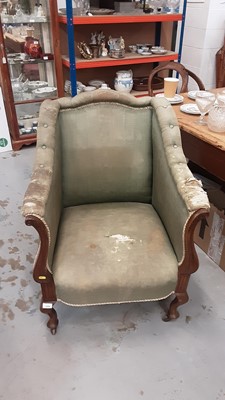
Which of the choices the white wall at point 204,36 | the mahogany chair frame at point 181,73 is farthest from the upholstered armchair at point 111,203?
the white wall at point 204,36

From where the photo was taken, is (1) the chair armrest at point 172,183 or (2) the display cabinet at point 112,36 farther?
(2) the display cabinet at point 112,36

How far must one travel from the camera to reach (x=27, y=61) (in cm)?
283

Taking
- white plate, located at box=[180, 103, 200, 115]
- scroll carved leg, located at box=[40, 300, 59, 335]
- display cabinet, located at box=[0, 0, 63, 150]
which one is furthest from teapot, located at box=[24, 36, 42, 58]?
scroll carved leg, located at box=[40, 300, 59, 335]

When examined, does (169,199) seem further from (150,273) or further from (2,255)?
(2,255)

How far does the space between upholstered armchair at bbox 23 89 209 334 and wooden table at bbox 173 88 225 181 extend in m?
0.21

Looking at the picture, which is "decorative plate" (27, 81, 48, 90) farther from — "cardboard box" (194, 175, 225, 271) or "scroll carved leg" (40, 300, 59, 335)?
"scroll carved leg" (40, 300, 59, 335)

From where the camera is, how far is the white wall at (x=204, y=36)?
321 cm

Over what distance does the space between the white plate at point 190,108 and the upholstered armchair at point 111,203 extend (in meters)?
0.36

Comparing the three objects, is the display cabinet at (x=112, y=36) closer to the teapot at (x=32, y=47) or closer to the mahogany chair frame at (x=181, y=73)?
the teapot at (x=32, y=47)

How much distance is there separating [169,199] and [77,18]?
1875 mm

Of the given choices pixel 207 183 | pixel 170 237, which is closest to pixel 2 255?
pixel 170 237

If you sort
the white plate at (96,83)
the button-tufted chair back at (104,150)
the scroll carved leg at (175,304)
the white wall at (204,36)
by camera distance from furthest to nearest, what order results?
the white wall at (204,36)
the white plate at (96,83)
the button-tufted chair back at (104,150)
the scroll carved leg at (175,304)

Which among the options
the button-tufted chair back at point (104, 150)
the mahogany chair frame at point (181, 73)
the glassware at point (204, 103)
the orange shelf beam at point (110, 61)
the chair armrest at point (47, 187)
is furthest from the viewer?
the orange shelf beam at point (110, 61)

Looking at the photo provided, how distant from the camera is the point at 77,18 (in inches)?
97.1
